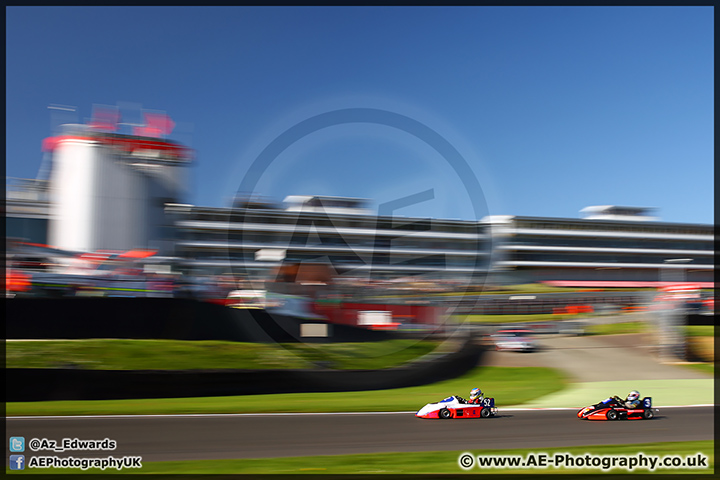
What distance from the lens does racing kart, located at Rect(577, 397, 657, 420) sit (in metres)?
10.0

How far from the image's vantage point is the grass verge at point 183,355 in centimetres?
1269

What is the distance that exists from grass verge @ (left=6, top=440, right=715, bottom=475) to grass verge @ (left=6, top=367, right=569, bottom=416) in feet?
12.2

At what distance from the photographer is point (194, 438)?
8539 mm

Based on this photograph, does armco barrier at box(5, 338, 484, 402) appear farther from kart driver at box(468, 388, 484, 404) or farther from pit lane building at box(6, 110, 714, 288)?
pit lane building at box(6, 110, 714, 288)

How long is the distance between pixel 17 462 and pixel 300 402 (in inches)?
236

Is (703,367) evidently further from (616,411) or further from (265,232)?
(265,232)

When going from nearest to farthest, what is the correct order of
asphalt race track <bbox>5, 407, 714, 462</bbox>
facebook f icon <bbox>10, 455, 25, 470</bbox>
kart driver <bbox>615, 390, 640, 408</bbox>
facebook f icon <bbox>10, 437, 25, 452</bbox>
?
facebook f icon <bbox>10, 455, 25, 470</bbox> → facebook f icon <bbox>10, 437, 25, 452</bbox> → asphalt race track <bbox>5, 407, 714, 462</bbox> → kart driver <bbox>615, 390, 640, 408</bbox>

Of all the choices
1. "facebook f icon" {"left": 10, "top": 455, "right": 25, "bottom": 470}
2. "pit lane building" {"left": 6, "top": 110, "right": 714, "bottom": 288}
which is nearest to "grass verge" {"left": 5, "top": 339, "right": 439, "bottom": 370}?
"facebook f icon" {"left": 10, "top": 455, "right": 25, "bottom": 470}

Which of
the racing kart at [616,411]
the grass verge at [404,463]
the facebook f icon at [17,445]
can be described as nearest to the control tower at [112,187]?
the facebook f icon at [17,445]

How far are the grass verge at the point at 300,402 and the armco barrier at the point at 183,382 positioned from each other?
0.21 meters

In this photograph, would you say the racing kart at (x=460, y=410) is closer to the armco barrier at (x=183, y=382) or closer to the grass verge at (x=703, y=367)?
the armco barrier at (x=183, y=382)

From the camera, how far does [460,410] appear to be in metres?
9.94

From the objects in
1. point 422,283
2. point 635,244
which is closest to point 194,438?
point 422,283

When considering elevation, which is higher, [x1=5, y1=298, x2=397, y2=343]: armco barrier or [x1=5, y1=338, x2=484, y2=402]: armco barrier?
[x1=5, y1=298, x2=397, y2=343]: armco barrier
